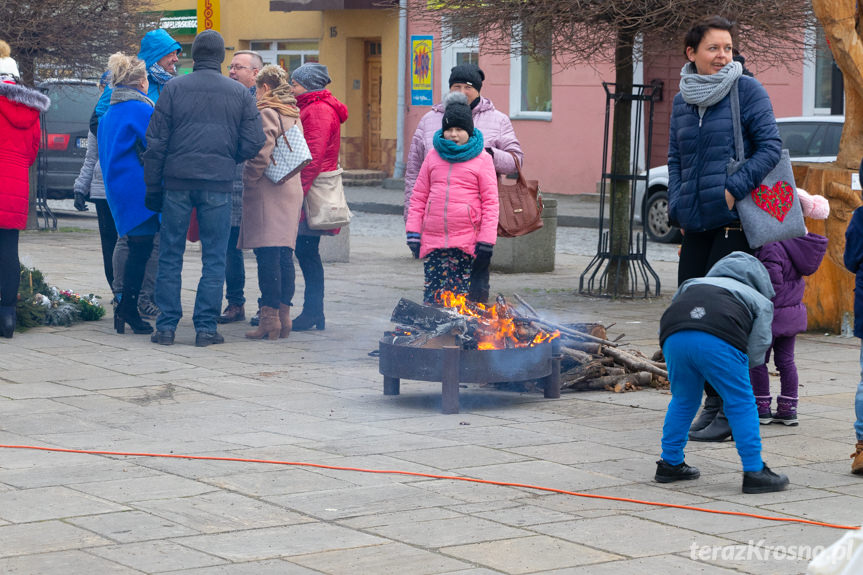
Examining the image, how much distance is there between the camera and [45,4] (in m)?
16.8

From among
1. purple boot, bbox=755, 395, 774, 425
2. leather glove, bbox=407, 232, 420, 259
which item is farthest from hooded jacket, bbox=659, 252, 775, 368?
leather glove, bbox=407, 232, 420, 259

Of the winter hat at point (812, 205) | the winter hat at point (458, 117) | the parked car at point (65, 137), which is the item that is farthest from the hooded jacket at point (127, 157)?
the parked car at point (65, 137)

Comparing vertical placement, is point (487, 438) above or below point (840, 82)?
below

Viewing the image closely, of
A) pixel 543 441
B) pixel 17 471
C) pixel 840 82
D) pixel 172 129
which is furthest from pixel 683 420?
pixel 840 82

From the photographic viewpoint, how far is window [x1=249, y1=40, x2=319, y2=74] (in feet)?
106

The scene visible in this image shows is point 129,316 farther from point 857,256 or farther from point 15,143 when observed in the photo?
point 857,256

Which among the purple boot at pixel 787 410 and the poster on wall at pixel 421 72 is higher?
the poster on wall at pixel 421 72

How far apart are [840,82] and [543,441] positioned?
1788cm

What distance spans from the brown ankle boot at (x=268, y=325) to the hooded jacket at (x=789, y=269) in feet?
13.2

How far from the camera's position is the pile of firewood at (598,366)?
27.1ft

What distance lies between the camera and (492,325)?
782 centimetres

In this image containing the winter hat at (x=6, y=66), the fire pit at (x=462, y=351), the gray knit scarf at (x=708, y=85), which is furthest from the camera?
the winter hat at (x=6, y=66)

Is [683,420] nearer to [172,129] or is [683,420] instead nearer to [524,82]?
[172,129]

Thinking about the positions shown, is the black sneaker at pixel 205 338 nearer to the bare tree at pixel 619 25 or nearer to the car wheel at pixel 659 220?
the bare tree at pixel 619 25
